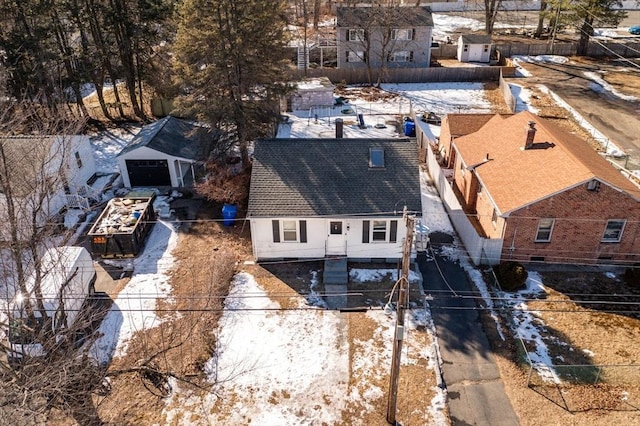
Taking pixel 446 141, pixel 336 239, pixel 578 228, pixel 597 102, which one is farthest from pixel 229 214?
pixel 597 102

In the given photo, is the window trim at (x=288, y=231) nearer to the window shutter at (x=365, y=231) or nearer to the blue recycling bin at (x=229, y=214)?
the window shutter at (x=365, y=231)

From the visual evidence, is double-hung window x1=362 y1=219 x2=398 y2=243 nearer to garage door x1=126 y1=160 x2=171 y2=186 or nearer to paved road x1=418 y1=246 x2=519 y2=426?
paved road x1=418 y1=246 x2=519 y2=426

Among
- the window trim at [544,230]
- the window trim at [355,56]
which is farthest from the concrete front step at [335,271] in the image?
the window trim at [355,56]

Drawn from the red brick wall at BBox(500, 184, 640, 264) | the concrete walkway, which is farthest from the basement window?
the concrete walkway

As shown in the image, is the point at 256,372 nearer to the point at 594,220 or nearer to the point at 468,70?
the point at 594,220

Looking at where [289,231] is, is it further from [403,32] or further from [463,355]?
[403,32]

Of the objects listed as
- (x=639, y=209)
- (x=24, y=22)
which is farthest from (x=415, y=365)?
(x=24, y=22)
